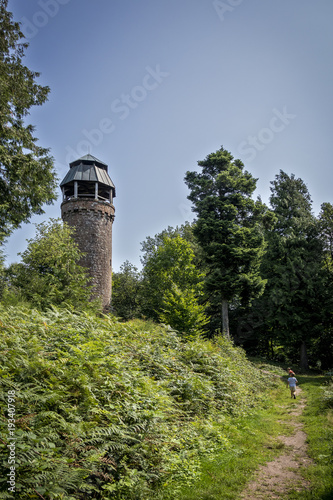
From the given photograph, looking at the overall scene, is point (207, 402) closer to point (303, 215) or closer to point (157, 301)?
point (157, 301)

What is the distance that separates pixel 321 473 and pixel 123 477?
3.34 m

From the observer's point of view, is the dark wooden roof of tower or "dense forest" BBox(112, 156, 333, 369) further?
the dark wooden roof of tower

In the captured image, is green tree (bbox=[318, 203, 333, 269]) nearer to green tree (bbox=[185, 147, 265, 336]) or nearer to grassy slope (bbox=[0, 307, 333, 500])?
green tree (bbox=[185, 147, 265, 336])

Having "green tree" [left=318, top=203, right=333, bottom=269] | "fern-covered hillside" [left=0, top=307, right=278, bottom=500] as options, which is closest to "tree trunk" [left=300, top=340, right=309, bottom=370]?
"green tree" [left=318, top=203, right=333, bottom=269]

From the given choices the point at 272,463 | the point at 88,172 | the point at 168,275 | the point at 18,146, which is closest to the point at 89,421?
the point at 272,463

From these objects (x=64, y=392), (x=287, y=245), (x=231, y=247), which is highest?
(x=287, y=245)

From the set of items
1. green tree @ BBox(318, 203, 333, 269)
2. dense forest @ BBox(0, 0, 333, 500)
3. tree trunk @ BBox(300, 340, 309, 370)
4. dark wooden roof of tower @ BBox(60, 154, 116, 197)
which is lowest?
tree trunk @ BBox(300, 340, 309, 370)

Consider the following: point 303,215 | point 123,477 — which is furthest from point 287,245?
point 123,477

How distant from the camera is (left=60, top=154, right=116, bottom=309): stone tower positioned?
26.7 m

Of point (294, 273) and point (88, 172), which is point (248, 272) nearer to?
point (294, 273)

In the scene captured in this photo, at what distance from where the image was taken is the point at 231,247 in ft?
75.2

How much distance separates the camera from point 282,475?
5.40 metres

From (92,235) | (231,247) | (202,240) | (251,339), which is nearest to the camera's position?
(231,247)

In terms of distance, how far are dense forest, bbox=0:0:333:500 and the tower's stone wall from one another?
16.5ft
